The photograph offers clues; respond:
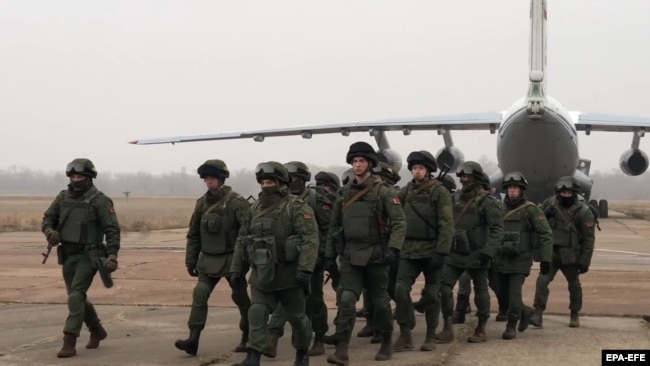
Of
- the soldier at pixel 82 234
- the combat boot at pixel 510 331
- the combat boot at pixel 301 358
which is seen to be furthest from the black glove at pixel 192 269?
the combat boot at pixel 510 331

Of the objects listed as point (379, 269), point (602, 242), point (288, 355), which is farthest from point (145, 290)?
point (602, 242)

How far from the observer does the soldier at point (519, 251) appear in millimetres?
8430

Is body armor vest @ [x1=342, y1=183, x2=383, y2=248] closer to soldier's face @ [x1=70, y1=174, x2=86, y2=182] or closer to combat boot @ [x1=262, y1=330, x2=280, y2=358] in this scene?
combat boot @ [x1=262, y1=330, x2=280, y2=358]

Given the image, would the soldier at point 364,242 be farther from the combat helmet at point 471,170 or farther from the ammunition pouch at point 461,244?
the combat helmet at point 471,170

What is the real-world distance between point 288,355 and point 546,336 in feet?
9.26

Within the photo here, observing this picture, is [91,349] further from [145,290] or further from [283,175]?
[145,290]

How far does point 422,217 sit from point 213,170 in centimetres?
205

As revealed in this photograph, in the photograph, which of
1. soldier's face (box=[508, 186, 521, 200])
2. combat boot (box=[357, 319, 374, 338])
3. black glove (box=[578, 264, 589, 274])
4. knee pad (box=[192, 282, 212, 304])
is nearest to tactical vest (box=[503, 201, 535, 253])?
soldier's face (box=[508, 186, 521, 200])

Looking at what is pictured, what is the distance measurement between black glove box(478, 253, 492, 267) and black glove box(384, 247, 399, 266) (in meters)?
1.54

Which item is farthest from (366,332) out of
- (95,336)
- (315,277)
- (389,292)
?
(95,336)

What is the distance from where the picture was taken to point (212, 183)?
753 centimetres

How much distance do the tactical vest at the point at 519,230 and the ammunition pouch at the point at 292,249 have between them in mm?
3085

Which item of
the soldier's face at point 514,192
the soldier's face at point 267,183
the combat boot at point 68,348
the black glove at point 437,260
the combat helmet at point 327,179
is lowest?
the combat boot at point 68,348

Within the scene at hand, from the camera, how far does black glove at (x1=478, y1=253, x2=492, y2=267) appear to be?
7975 mm
